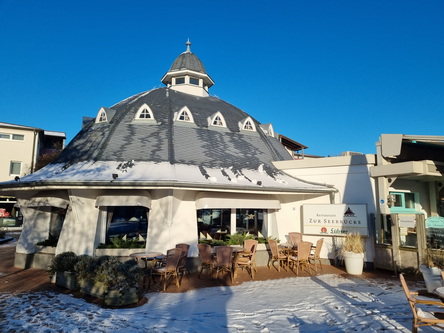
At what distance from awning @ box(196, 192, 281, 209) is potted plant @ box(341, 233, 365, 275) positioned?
3105 mm

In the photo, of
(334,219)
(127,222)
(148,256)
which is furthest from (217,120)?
(148,256)

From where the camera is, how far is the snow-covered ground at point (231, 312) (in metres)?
5.68

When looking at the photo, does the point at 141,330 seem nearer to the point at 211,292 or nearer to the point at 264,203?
the point at 211,292

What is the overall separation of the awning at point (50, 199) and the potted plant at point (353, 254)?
10.7 m

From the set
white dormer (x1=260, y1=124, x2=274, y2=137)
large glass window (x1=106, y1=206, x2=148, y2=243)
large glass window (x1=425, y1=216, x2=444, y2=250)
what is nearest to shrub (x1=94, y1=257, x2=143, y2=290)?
large glass window (x1=106, y1=206, x2=148, y2=243)

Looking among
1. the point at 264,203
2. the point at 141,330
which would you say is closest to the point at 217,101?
the point at 264,203

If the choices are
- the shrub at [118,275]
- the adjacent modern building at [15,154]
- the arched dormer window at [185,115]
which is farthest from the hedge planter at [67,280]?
the adjacent modern building at [15,154]

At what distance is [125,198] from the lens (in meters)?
10.7

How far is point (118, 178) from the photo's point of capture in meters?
10.3

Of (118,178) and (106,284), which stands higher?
(118,178)

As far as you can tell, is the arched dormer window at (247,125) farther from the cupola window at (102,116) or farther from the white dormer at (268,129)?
the cupola window at (102,116)

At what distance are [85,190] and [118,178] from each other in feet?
5.39

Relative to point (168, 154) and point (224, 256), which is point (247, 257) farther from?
point (168, 154)

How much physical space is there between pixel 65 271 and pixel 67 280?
0.32m
